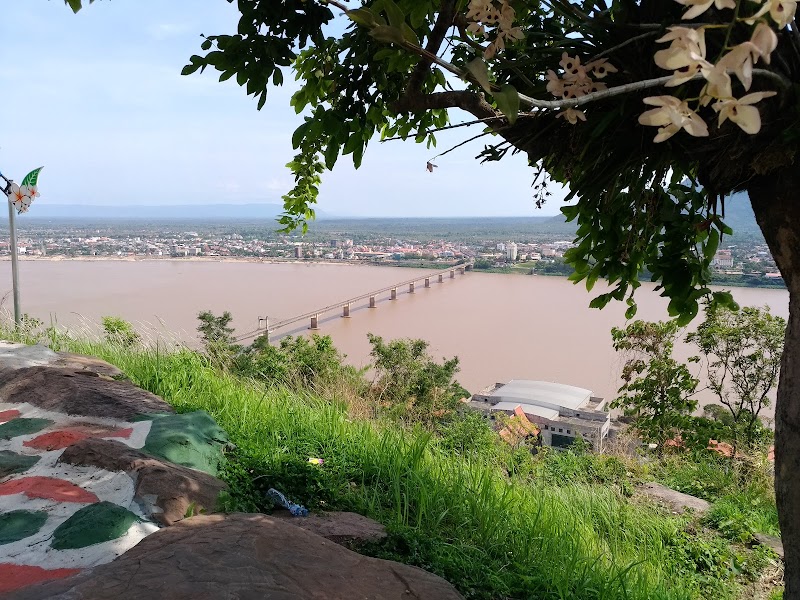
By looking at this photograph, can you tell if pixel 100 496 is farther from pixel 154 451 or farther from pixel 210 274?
pixel 210 274

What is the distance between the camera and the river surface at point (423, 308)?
12719 millimetres

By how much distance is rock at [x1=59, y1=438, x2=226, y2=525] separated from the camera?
1816 millimetres

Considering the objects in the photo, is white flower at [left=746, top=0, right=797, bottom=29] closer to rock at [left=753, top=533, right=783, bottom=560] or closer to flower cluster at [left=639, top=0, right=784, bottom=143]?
flower cluster at [left=639, top=0, right=784, bottom=143]

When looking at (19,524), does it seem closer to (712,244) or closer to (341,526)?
(341,526)

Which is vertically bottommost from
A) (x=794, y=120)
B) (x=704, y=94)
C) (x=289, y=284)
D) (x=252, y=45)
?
(x=289, y=284)

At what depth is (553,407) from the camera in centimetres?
1158

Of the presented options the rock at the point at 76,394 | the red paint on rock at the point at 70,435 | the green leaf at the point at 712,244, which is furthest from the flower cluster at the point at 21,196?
the green leaf at the point at 712,244

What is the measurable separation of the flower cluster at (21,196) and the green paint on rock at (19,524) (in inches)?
268

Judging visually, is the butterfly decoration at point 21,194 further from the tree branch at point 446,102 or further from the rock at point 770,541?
the rock at point 770,541

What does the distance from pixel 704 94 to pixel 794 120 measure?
825 millimetres

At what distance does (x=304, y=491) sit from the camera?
2.16 metres

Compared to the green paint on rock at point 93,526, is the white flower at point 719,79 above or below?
above

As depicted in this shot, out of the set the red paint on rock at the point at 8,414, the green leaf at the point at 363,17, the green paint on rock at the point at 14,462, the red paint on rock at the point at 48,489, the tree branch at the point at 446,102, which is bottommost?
the red paint on rock at the point at 8,414

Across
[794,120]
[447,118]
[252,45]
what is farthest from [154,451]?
[794,120]
